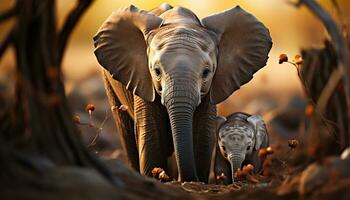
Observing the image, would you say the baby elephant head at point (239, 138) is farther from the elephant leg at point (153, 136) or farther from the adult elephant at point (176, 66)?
the elephant leg at point (153, 136)

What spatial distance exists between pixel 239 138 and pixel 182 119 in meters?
2.28

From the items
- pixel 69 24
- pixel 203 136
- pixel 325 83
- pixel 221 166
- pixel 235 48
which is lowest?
pixel 221 166

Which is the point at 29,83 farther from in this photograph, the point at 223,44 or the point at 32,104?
the point at 223,44

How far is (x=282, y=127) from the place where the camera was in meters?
18.5

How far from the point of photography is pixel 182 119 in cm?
899

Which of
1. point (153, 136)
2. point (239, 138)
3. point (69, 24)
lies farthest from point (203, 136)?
point (69, 24)

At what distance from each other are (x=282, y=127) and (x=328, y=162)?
13.0m

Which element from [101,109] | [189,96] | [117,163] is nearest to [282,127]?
[101,109]

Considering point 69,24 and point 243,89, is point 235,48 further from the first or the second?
point 243,89

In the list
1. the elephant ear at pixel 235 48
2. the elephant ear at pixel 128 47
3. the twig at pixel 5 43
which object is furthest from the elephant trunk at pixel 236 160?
the twig at pixel 5 43

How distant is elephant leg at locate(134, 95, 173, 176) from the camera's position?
9.98 metres

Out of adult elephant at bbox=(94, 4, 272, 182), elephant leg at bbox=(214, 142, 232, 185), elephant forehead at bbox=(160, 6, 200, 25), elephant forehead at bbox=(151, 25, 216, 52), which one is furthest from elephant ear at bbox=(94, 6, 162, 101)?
elephant leg at bbox=(214, 142, 232, 185)

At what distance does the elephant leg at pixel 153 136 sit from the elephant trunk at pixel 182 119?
0.81 metres

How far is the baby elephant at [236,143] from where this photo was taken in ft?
36.1
